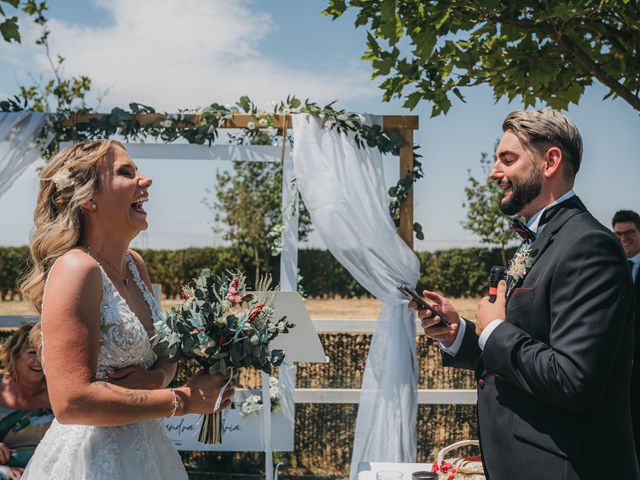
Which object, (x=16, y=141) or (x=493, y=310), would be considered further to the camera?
(x=16, y=141)

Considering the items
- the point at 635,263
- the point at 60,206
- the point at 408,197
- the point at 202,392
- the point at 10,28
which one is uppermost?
the point at 10,28

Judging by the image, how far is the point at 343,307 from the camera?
58.4ft

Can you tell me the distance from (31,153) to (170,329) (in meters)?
4.10

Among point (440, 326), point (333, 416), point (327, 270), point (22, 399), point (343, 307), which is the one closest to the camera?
point (440, 326)

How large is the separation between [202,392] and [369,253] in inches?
132

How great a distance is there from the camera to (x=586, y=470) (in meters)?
1.86

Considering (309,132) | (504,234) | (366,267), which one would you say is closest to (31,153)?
(309,132)

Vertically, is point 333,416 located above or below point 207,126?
below

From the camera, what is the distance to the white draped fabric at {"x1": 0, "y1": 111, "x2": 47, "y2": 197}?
213 inches

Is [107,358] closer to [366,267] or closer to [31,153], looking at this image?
[366,267]

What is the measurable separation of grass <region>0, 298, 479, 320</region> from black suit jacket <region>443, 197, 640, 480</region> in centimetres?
1387

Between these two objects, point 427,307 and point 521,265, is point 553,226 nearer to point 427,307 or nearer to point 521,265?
point 521,265

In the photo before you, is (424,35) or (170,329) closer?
(170,329)

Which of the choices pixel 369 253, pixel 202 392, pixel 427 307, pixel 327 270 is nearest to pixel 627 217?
pixel 369 253
